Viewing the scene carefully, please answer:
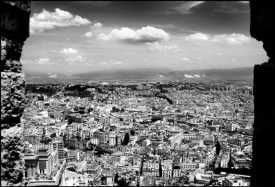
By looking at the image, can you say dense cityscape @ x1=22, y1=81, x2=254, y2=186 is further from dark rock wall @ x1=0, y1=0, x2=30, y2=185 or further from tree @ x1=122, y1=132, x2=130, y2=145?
dark rock wall @ x1=0, y1=0, x2=30, y2=185

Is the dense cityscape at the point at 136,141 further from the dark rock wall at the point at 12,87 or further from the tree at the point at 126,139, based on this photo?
the dark rock wall at the point at 12,87

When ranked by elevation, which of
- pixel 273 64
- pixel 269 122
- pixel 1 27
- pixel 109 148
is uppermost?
pixel 1 27

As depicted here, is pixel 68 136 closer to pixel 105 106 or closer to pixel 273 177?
pixel 105 106

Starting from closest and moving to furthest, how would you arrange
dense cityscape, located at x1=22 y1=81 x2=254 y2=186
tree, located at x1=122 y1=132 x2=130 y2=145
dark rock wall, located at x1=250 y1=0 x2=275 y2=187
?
dark rock wall, located at x1=250 y1=0 x2=275 y2=187 → dense cityscape, located at x1=22 y1=81 x2=254 y2=186 → tree, located at x1=122 y1=132 x2=130 y2=145

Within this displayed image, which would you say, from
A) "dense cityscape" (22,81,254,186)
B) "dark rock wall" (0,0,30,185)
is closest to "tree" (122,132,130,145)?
"dense cityscape" (22,81,254,186)

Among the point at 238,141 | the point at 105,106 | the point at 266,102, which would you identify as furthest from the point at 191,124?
the point at 266,102
